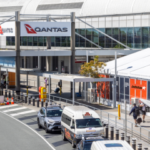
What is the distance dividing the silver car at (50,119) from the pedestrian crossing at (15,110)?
6.95 metres

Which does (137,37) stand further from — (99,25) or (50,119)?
(50,119)

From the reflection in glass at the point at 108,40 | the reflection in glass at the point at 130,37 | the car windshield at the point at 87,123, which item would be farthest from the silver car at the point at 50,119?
the reflection in glass at the point at 108,40

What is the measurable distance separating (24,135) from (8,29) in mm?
23705

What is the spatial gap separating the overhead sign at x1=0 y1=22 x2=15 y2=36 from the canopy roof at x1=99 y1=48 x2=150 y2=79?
12.5 m

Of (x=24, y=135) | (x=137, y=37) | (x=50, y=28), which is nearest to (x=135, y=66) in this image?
(x=50, y=28)

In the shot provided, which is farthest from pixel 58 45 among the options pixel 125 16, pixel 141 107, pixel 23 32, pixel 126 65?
pixel 141 107

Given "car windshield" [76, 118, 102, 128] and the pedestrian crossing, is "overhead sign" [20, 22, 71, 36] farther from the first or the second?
"car windshield" [76, 118, 102, 128]

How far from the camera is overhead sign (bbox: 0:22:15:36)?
44.4 metres

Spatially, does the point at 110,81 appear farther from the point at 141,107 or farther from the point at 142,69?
the point at 141,107

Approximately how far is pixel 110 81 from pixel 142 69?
4.61 meters

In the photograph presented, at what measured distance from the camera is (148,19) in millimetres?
56781

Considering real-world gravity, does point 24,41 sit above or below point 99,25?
below

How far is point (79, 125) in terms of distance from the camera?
20641 mm

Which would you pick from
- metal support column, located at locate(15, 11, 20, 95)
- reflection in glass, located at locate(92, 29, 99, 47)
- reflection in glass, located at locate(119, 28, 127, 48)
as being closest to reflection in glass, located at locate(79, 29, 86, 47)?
reflection in glass, located at locate(92, 29, 99, 47)
